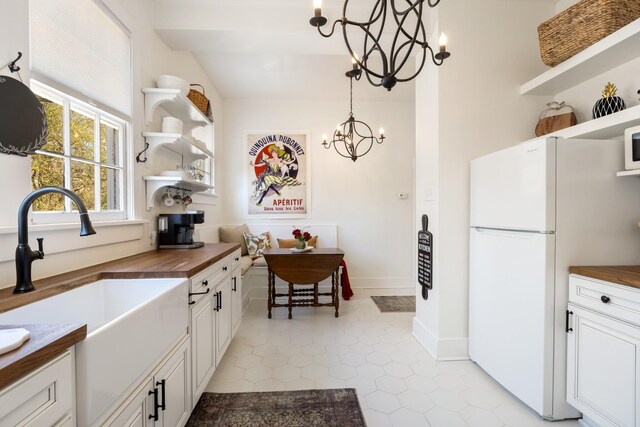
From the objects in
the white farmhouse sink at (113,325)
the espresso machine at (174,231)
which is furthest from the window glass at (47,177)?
the espresso machine at (174,231)

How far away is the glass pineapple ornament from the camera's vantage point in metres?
1.62

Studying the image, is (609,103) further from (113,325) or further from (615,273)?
(113,325)

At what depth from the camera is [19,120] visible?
1.07 metres

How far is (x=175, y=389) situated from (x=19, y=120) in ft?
4.06

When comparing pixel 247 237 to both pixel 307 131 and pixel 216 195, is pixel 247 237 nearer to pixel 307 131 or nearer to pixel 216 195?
pixel 216 195

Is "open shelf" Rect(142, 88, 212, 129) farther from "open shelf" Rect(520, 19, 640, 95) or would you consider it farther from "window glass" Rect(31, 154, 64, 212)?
"open shelf" Rect(520, 19, 640, 95)

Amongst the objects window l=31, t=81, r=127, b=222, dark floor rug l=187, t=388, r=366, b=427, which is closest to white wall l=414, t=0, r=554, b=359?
dark floor rug l=187, t=388, r=366, b=427

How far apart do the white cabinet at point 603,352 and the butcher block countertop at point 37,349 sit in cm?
202

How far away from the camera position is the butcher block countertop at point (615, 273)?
49.1 inches

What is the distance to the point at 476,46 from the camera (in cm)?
218

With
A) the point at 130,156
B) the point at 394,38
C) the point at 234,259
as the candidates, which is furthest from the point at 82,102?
the point at 394,38

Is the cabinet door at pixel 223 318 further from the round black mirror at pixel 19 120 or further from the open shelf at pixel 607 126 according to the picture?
the open shelf at pixel 607 126

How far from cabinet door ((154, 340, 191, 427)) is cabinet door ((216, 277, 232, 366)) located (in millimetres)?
452

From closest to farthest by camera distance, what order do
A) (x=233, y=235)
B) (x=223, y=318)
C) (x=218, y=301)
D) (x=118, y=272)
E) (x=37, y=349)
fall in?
(x=37, y=349) < (x=118, y=272) < (x=218, y=301) < (x=223, y=318) < (x=233, y=235)
